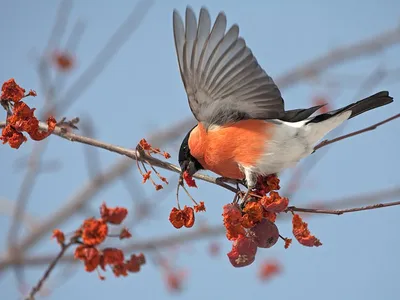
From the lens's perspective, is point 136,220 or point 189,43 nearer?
point 189,43

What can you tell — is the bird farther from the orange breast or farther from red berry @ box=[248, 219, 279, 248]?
red berry @ box=[248, 219, 279, 248]

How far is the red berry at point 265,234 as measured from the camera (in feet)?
6.93

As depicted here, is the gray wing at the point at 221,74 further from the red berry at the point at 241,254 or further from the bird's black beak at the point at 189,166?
the red berry at the point at 241,254

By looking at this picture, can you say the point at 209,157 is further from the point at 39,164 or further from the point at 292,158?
the point at 39,164

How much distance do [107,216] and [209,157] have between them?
27.3 inches

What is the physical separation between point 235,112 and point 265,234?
58 centimetres

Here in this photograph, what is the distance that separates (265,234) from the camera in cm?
211

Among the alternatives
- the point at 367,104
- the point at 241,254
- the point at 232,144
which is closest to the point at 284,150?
the point at 232,144

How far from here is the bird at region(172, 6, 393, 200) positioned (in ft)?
7.41

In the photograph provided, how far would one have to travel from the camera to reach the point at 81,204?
445 cm

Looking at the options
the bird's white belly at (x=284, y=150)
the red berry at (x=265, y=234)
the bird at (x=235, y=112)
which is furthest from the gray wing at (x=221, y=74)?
the red berry at (x=265, y=234)

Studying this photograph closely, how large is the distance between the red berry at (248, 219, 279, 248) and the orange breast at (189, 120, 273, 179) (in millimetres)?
411

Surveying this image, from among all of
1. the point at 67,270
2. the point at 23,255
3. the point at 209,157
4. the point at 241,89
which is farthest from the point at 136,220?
the point at 241,89

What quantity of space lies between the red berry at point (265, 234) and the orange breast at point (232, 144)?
16.2 inches
